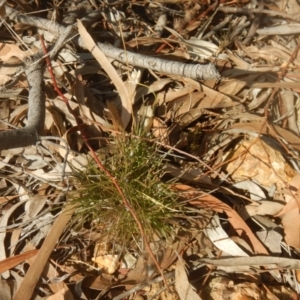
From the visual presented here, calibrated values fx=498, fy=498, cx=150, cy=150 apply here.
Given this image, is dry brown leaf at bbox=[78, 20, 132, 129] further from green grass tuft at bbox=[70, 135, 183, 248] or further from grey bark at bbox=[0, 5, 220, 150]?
green grass tuft at bbox=[70, 135, 183, 248]

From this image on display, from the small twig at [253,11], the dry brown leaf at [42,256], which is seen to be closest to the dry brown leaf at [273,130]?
the small twig at [253,11]

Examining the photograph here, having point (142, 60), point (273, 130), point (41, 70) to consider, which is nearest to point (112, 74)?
point (142, 60)

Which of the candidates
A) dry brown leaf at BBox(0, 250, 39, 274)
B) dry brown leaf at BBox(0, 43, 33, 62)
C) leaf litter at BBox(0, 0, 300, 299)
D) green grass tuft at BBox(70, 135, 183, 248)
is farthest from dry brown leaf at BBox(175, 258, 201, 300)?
dry brown leaf at BBox(0, 43, 33, 62)

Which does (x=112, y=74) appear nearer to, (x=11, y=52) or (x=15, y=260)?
(x=11, y=52)

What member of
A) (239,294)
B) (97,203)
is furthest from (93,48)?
(239,294)

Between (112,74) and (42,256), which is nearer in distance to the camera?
(42,256)
